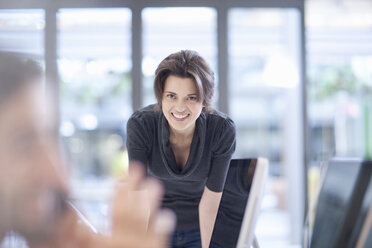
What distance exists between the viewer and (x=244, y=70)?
18.4 ft

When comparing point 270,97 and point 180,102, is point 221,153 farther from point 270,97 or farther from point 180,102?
point 270,97

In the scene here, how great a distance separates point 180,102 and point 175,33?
2908mm

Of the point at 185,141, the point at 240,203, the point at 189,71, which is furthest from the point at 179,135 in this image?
the point at 240,203

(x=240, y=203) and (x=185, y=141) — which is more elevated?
(x=185, y=141)

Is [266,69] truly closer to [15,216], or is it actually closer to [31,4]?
Result: [31,4]

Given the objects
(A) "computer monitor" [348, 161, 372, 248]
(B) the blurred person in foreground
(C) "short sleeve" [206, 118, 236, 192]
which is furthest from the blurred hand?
(C) "short sleeve" [206, 118, 236, 192]

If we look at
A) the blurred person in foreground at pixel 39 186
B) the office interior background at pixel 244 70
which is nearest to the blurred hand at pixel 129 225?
the blurred person in foreground at pixel 39 186

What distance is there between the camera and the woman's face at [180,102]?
1.59 meters

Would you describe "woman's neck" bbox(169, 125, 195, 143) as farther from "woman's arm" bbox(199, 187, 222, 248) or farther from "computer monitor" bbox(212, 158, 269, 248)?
"computer monitor" bbox(212, 158, 269, 248)

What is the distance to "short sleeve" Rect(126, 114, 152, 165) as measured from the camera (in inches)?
65.1

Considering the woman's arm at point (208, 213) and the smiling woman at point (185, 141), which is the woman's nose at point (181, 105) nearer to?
the smiling woman at point (185, 141)

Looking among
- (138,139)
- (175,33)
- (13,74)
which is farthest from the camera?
(175,33)

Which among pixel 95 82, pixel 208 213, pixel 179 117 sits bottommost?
pixel 208 213

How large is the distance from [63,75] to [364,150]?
419 cm
